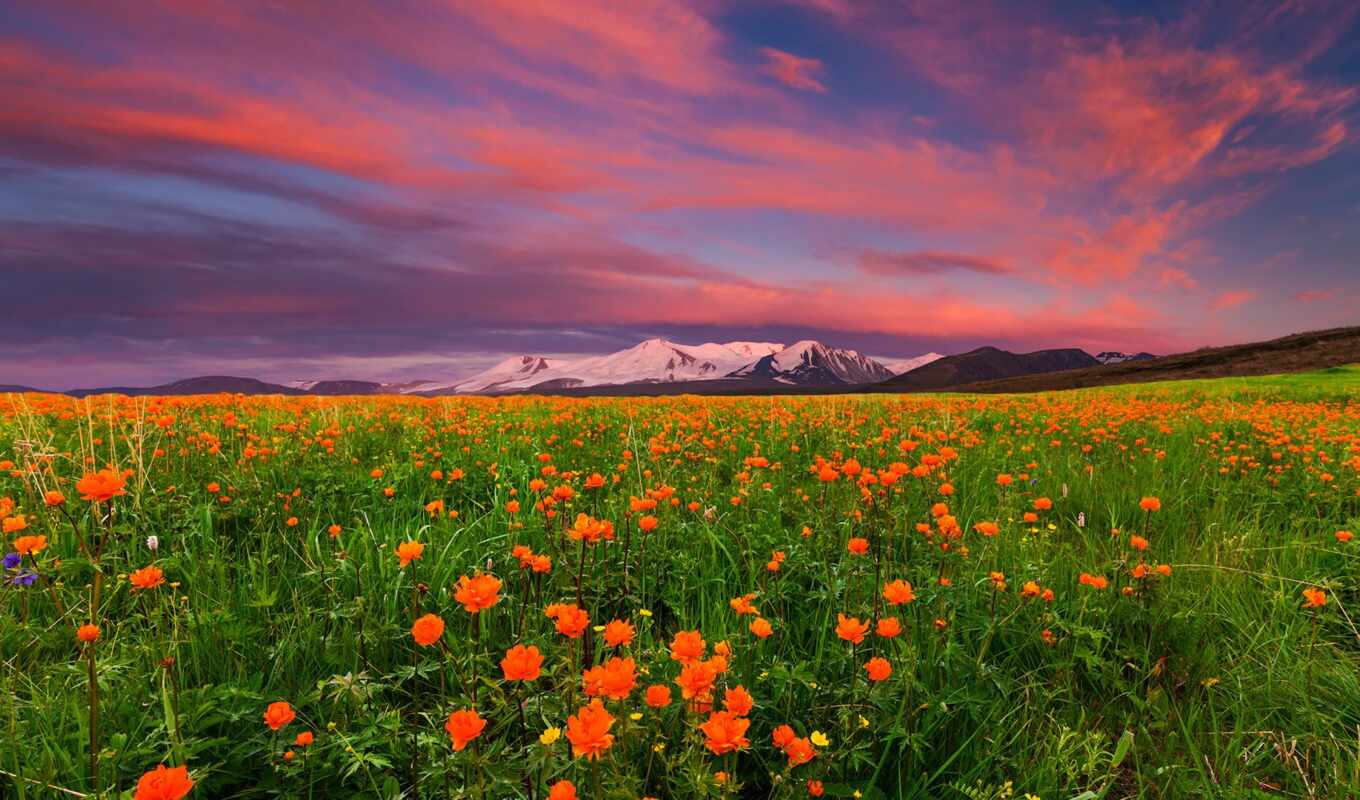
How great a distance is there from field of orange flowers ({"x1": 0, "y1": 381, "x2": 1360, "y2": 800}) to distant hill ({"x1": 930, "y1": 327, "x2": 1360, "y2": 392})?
91887 millimetres

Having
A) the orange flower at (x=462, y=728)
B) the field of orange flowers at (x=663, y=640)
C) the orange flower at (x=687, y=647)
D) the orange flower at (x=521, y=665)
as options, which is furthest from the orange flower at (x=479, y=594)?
the orange flower at (x=687, y=647)

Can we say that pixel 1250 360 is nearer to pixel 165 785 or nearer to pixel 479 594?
pixel 479 594

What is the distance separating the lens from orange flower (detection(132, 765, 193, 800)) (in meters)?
1.13

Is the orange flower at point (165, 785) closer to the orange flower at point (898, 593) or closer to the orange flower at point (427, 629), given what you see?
the orange flower at point (427, 629)

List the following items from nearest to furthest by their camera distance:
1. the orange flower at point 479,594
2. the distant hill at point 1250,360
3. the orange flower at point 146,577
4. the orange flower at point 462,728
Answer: the orange flower at point 462,728, the orange flower at point 479,594, the orange flower at point 146,577, the distant hill at point 1250,360

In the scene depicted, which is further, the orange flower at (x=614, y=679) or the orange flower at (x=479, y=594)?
the orange flower at (x=479, y=594)

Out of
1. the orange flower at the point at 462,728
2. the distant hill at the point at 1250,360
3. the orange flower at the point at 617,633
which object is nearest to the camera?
the orange flower at the point at 462,728

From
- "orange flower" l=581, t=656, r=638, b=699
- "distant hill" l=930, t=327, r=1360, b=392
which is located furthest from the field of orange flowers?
"distant hill" l=930, t=327, r=1360, b=392

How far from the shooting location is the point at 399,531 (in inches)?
153

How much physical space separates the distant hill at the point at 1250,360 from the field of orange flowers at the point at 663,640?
301ft

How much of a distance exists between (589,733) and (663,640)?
5.20ft

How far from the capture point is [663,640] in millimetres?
2771

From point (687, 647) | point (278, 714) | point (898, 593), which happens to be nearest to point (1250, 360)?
point (898, 593)

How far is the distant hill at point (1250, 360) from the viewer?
82312 millimetres
